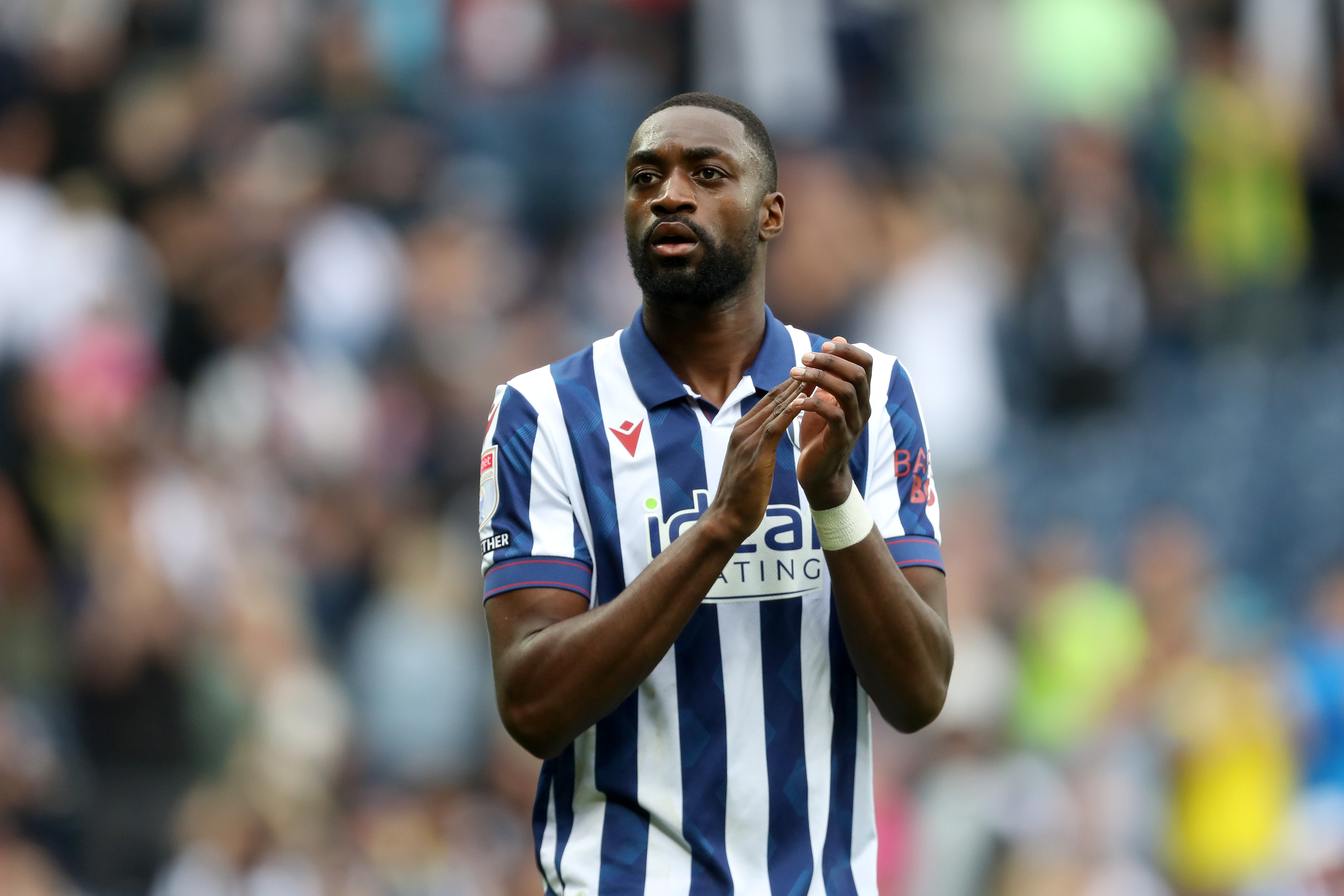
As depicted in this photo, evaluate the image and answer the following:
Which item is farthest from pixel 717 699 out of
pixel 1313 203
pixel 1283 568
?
pixel 1313 203

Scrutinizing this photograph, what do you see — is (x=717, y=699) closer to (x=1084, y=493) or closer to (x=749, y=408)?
(x=749, y=408)

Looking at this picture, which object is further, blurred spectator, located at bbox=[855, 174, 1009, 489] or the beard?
blurred spectator, located at bbox=[855, 174, 1009, 489]

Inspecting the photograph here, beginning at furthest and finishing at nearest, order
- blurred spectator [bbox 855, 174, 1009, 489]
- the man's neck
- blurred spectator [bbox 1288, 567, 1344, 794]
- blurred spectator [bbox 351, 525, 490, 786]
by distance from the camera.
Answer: blurred spectator [bbox 855, 174, 1009, 489] → blurred spectator [bbox 351, 525, 490, 786] → blurred spectator [bbox 1288, 567, 1344, 794] → the man's neck

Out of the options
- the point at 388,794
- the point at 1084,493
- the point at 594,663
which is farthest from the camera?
the point at 1084,493

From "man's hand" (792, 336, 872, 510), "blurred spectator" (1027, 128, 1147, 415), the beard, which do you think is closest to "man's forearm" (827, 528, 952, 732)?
"man's hand" (792, 336, 872, 510)

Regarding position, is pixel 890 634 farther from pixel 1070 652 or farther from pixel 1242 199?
pixel 1242 199

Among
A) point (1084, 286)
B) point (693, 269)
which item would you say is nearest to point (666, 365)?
point (693, 269)

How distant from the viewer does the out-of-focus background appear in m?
8.73

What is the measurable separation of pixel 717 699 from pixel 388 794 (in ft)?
19.1

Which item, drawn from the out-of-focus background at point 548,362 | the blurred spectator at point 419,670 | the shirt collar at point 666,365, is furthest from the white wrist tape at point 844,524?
the blurred spectator at point 419,670

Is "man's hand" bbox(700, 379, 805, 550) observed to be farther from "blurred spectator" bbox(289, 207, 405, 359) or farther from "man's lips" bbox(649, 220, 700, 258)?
"blurred spectator" bbox(289, 207, 405, 359)

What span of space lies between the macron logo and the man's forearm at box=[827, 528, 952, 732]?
481 millimetres

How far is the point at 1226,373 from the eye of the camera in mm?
11898

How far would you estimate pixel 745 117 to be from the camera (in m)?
3.58
